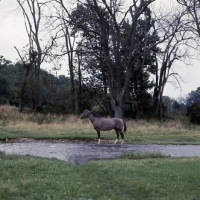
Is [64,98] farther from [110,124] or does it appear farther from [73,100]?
[110,124]

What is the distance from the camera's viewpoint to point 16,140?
894 inches

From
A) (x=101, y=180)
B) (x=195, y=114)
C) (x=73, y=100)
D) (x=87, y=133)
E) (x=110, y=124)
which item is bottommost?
(x=101, y=180)

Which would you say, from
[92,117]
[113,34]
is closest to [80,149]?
[92,117]

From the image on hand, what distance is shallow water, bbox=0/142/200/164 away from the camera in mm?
17156

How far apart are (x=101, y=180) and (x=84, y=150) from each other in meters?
8.08

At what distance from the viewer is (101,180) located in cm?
1115

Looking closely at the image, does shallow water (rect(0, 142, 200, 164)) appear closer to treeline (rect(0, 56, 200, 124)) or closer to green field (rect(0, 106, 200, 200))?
green field (rect(0, 106, 200, 200))

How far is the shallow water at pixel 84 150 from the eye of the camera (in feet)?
56.3

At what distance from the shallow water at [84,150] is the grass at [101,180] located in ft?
10.5

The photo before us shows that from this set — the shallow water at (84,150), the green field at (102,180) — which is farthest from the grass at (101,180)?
the shallow water at (84,150)

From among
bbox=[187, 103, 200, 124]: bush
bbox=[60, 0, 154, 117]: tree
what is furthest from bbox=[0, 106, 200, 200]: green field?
bbox=[187, 103, 200, 124]: bush

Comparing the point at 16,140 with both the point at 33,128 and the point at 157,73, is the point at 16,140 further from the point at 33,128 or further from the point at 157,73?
the point at 157,73

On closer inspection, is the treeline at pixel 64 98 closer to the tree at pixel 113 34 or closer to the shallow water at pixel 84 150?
the tree at pixel 113 34

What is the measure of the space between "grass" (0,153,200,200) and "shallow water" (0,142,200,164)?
3.20 metres
